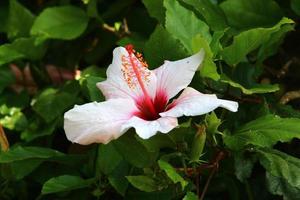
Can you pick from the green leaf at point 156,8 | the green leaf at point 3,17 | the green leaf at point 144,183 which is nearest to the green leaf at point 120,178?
the green leaf at point 144,183

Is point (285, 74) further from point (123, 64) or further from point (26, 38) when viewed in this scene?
point (26, 38)

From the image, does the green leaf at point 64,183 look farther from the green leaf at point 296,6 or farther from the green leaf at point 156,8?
the green leaf at point 296,6

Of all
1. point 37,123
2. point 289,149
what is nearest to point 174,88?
point 289,149

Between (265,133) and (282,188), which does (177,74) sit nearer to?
(265,133)

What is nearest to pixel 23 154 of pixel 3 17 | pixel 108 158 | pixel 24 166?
pixel 24 166

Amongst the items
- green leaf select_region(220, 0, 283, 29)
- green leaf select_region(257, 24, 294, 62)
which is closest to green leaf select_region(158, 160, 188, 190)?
green leaf select_region(257, 24, 294, 62)
